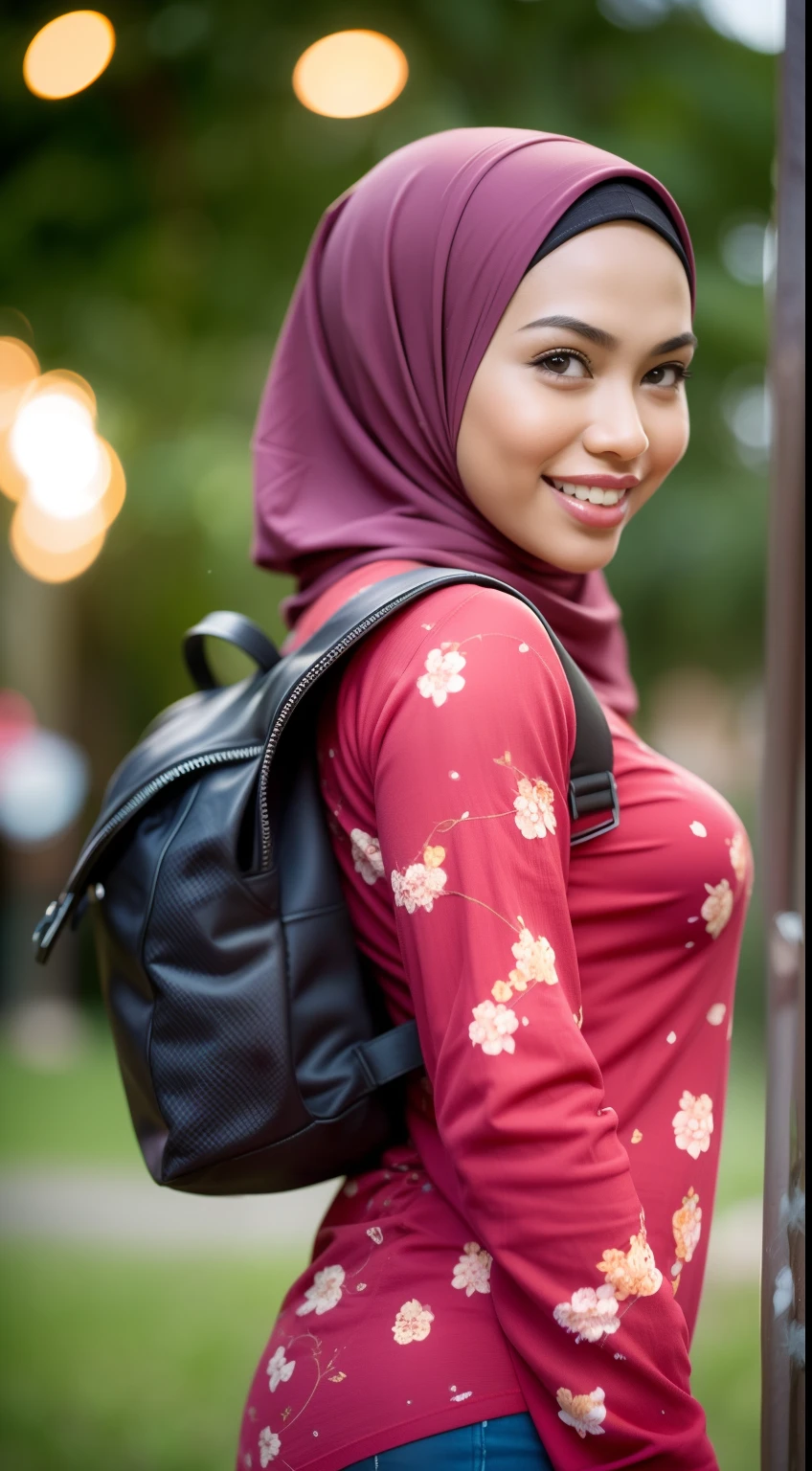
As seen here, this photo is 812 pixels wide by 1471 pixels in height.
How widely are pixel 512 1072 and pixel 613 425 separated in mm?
595

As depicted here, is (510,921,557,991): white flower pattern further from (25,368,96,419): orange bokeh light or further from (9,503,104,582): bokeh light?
(9,503,104,582): bokeh light

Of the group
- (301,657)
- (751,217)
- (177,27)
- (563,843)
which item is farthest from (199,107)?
(563,843)

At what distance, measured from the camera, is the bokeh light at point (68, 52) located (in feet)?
8.00

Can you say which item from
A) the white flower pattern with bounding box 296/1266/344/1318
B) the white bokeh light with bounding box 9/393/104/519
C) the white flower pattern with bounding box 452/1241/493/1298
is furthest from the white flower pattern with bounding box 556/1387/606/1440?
the white bokeh light with bounding box 9/393/104/519

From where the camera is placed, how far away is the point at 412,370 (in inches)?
53.5

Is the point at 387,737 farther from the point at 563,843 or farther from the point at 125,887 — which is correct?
the point at 125,887

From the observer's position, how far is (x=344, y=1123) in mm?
1229

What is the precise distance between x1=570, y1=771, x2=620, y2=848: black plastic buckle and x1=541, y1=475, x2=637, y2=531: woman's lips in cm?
25

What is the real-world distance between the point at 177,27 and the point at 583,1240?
2862mm

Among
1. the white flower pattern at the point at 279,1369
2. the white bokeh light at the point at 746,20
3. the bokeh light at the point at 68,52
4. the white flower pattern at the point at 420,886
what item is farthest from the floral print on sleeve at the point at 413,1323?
the bokeh light at the point at 68,52

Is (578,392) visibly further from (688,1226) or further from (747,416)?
(747,416)

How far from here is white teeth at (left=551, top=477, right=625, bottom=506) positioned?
1273mm

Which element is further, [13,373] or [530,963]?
[13,373]

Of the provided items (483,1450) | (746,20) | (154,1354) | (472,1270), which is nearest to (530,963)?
(472,1270)
